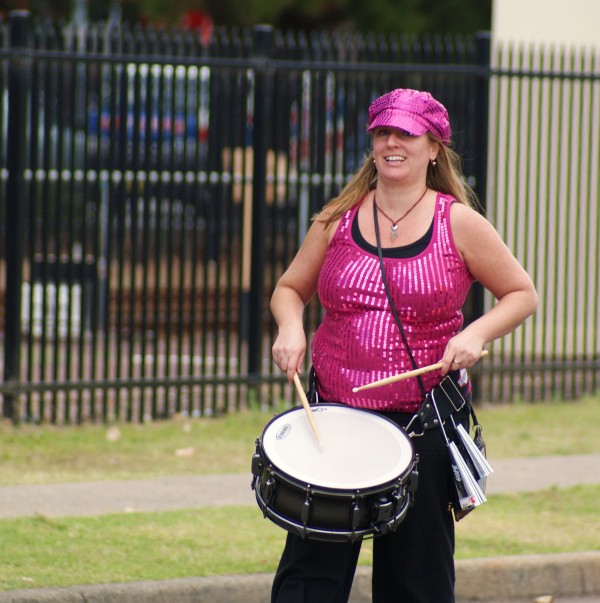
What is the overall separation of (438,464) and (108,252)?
16.2ft

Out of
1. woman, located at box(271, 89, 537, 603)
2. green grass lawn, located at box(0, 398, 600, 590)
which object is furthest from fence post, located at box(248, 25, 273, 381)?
woman, located at box(271, 89, 537, 603)

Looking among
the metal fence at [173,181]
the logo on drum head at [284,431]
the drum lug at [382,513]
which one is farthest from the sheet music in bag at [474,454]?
the metal fence at [173,181]

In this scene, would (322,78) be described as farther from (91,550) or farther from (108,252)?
(91,550)

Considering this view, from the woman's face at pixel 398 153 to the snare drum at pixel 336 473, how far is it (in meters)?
0.73

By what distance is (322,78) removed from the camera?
29.7 ft

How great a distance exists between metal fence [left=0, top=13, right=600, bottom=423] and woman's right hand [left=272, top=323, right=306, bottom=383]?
436 cm

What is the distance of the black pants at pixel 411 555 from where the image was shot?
13.0 feet

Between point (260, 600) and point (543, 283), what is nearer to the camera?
point (260, 600)

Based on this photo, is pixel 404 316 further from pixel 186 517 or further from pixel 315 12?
pixel 315 12

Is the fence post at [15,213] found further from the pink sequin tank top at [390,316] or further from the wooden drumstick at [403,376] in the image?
the wooden drumstick at [403,376]

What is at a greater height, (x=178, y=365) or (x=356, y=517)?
(x=356, y=517)

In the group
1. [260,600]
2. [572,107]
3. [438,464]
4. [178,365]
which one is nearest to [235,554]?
[260,600]

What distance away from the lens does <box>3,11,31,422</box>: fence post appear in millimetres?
8227

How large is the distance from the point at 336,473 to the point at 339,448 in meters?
0.10
